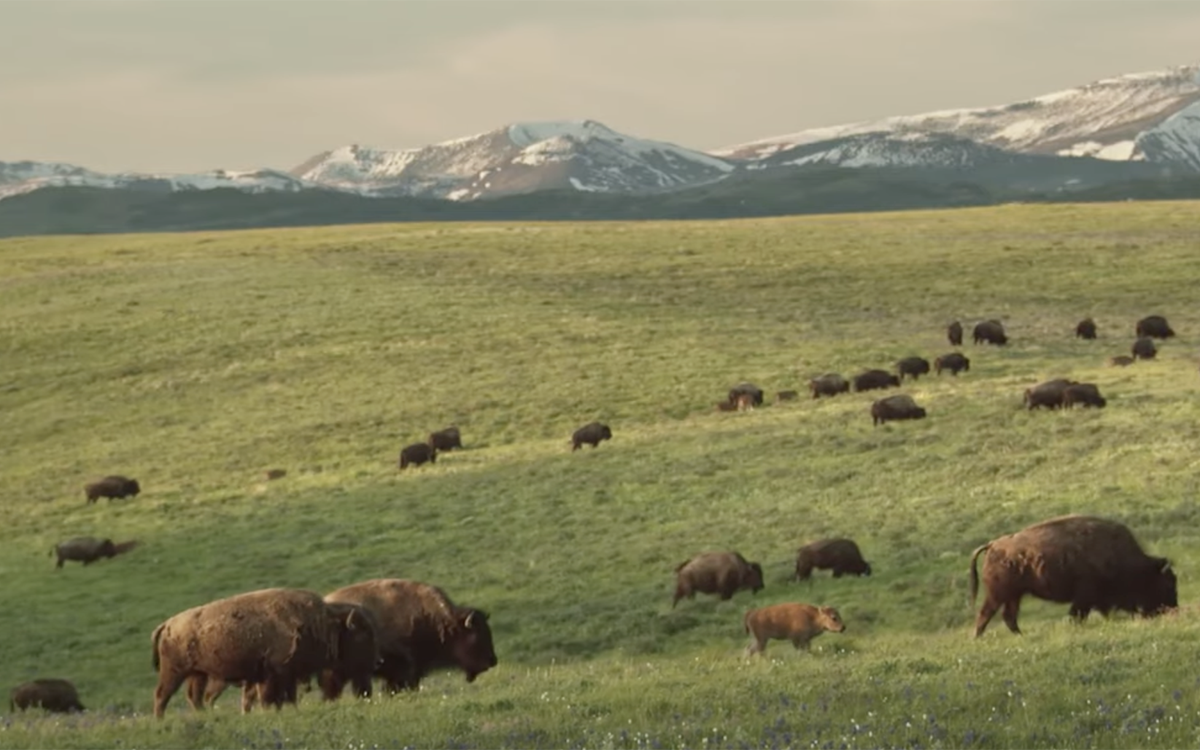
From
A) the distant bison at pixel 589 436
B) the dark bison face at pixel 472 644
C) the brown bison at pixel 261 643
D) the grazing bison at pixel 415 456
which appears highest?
the brown bison at pixel 261 643

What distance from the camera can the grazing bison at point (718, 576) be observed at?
78.9 feet

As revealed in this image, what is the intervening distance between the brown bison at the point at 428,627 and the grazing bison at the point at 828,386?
29574 mm

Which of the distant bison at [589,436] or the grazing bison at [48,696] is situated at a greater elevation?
the grazing bison at [48,696]

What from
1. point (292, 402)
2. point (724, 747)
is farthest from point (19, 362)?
point (724, 747)

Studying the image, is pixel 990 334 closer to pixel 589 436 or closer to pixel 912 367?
pixel 912 367

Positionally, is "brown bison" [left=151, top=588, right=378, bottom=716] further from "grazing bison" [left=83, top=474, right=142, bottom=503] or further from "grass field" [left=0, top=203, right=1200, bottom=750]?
"grazing bison" [left=83, top=474, right=142, bottom=503]

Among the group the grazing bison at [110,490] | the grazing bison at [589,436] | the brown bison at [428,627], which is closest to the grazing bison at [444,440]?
the grazing bison at [589,436]

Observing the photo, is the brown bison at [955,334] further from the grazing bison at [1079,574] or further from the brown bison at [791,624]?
the grazing bison at [1079,574]

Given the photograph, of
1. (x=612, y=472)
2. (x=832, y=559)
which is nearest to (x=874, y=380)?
(x=612, y=472)

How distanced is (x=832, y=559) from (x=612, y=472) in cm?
1307

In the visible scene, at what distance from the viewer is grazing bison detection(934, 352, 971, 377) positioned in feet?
158

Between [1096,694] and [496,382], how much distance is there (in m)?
43.4

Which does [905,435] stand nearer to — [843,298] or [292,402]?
[292,402]

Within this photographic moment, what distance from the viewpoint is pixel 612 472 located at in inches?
1455
